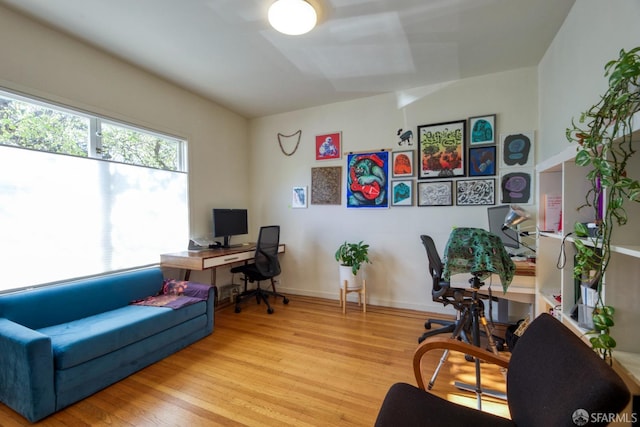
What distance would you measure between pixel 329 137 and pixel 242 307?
8.57ft

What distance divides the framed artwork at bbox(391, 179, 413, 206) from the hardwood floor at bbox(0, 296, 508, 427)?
1.41 meters

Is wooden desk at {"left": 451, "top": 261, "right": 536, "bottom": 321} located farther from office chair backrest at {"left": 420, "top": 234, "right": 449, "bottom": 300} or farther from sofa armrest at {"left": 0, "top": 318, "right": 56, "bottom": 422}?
sofa armrest at {"left": 0, "top": 318, "right": 56, "bottom": 422}

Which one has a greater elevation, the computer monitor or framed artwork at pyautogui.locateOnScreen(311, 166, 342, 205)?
framed artwork at pyautogui.locateOnScreen(311, 166, 342, 205)

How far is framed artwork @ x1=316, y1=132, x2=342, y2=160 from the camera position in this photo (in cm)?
375

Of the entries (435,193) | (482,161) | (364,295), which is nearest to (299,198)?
(364,295)

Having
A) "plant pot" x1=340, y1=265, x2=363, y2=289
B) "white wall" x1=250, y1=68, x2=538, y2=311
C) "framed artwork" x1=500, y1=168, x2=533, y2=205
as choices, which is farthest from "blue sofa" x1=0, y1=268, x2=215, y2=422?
"framed artwork" x1=500, y1=168, x2=533, y2=205

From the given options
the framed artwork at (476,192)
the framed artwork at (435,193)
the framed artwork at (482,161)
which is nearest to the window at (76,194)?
the framed artwork at (435,193)

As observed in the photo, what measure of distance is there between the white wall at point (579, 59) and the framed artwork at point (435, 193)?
0.92m

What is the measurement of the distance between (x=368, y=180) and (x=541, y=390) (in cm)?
285

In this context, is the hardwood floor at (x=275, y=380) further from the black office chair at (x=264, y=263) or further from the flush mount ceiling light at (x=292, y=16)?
the flush mount ceiling light at (x=292, y=16)

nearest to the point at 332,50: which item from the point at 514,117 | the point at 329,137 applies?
the point at 329,137

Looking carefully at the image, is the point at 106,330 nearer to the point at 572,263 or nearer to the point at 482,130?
the point at 572,263

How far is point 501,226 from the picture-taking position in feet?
8.59

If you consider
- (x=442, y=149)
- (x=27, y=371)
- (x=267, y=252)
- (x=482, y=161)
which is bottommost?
(x=27, y=371)
